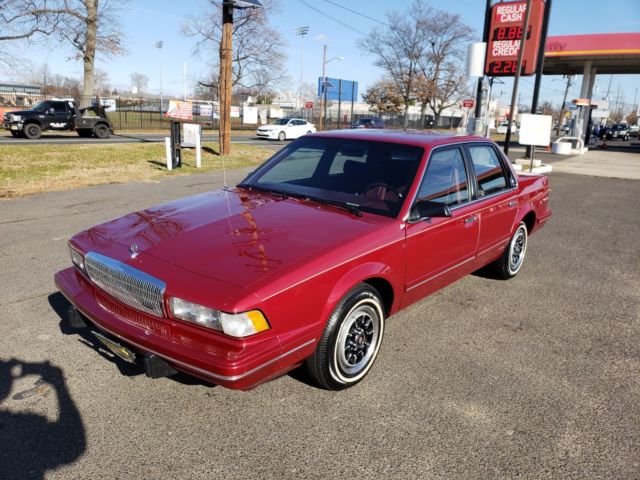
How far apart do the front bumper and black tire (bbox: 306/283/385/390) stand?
0.22 meters

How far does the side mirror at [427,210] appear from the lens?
11.2 feet

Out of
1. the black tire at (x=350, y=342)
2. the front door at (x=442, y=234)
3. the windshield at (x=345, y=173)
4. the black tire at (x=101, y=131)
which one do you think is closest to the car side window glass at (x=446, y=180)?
the front door at (x=442, y=234)

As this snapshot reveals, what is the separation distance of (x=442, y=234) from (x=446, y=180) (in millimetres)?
511

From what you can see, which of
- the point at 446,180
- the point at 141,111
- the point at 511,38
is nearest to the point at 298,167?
the point at 446,180

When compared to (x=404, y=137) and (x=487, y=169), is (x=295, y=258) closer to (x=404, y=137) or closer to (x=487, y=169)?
(x=404, y=137)

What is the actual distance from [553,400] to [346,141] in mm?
2540

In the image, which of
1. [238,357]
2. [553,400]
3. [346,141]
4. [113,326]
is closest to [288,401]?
[238,357]

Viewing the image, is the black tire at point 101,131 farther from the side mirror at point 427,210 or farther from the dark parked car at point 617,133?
the dark parked car at point 617,133

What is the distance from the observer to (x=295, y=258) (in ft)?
9.08

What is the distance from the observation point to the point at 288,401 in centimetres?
299

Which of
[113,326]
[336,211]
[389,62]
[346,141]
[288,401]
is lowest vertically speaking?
[288,401]

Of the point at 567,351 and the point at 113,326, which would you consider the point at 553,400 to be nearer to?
the point at 567,351

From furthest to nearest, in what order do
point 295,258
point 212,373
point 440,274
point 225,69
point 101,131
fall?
point 101,131
point 225,69
point 440,274
point 295,258
point 212,373

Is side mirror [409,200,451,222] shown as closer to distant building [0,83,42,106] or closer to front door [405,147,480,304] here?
front door [405,147,480,304]
